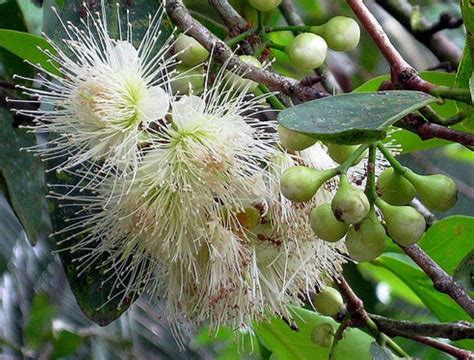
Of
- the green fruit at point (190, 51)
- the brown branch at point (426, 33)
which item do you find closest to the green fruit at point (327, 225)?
→ the green fruit at point (190, 51)

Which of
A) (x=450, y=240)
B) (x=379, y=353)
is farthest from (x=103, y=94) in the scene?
(x=450, y=240)

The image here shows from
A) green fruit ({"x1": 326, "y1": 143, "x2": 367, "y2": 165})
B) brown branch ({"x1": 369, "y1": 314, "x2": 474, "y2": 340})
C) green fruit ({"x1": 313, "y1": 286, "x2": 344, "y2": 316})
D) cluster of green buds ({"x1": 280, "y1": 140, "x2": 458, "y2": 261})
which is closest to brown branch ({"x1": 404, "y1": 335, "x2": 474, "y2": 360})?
brown branch ({"x1": 369, "y1": 314, "x2": 474, "y2": 340})

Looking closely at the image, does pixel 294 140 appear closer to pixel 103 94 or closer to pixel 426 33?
pixel 103 94

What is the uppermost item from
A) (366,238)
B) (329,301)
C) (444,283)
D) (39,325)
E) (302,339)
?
(366,238)

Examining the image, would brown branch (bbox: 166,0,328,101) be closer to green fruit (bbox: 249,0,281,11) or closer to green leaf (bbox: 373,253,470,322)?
green fruit (bbox: 249,0,281,11)

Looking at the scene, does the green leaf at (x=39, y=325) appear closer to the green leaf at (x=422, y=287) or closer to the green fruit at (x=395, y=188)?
the green leaf at (x=422, y=287)
